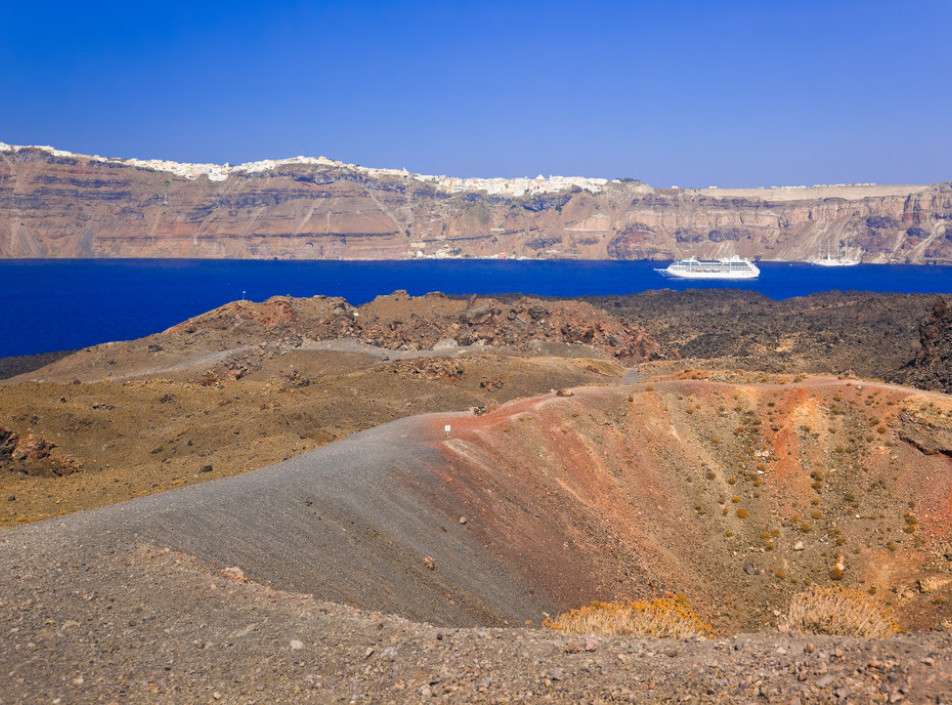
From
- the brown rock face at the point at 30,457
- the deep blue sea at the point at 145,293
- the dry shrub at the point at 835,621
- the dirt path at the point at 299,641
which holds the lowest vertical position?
the deep blue sea at the point at 145,293

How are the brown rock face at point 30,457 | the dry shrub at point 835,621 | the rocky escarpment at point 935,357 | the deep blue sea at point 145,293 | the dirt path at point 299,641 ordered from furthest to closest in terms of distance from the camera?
the deep blue sea at point 145,293
the rocky escarpment at point 935,357
the brown rock face at point 30,457
the dry shrub at point 835,621
the dirt path at point 299,641

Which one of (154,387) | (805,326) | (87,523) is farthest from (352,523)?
(805,326)

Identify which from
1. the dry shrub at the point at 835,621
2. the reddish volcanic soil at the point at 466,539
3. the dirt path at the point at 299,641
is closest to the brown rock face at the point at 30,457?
the reddish volcanic soil at the point at 466,539

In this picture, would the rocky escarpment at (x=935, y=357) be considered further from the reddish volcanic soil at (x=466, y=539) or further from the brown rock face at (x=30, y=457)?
the brown rock face at (x=30, y=457)

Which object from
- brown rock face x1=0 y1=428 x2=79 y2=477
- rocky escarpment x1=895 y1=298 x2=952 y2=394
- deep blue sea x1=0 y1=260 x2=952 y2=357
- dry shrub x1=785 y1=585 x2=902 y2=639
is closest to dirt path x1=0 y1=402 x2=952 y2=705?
dry shrub x1=785 y1=585 x2=902 y2=639

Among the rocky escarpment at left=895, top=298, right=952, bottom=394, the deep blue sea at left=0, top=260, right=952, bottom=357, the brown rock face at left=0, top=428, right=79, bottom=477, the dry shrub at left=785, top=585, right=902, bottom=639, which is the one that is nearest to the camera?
the dry shrub at left=785, top=585, right=902, bottom=639

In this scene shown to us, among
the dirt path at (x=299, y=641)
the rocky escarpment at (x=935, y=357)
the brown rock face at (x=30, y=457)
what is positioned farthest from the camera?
the rocky escarpment at (x=935, y=357)

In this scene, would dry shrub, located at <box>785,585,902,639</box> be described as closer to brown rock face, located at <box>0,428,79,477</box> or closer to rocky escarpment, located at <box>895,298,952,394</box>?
brown rock face, located at <box>0,428,79,477</box>

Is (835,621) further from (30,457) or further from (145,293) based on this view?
(145,293)

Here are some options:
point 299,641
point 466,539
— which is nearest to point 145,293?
point 466,539

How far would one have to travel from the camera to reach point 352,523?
18828 millimetres

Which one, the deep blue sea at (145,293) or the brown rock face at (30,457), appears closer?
the brown rock face at (30,457)

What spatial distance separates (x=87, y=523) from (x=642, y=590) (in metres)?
14.5

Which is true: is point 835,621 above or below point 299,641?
below
